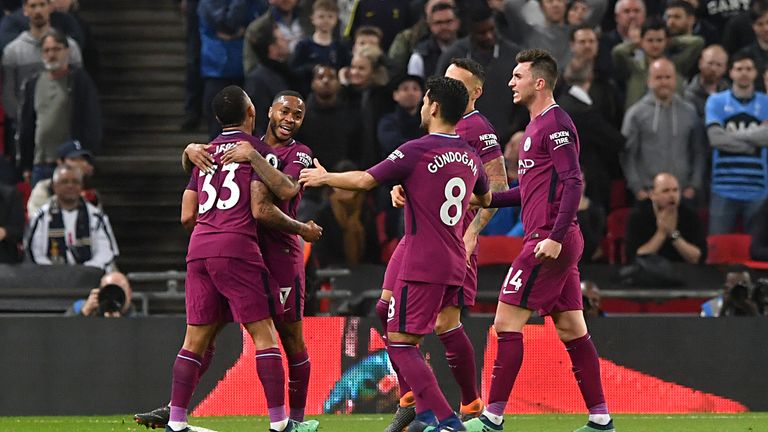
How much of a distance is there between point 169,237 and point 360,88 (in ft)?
8.89

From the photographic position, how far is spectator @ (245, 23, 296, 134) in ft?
51.9

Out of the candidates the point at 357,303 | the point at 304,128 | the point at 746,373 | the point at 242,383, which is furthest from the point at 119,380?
the point at 746,373

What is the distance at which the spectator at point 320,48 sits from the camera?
642 inches

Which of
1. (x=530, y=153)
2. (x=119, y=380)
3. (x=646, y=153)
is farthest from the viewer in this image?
(x=646, y=153)

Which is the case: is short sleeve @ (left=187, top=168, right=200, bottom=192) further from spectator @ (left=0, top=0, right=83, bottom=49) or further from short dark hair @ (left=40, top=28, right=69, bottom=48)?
spectator @ (left=0, top=0, right=83, bottom=49)

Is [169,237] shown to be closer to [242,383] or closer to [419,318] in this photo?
[242,383]

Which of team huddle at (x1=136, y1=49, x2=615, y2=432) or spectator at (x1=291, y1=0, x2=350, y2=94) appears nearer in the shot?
team huddle at (x1=136, y1=49, x2=615, y2=432)

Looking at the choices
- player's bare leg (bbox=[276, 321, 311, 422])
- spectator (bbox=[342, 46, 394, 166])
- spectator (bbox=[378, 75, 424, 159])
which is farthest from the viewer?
spectator (bbox=[342, 46, 394, 166])

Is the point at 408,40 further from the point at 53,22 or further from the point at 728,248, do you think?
the point at 728,248

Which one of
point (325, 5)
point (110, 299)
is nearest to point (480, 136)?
point (110, 299)

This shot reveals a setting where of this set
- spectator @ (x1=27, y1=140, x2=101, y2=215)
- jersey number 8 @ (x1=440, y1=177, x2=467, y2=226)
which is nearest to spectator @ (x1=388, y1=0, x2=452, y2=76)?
spectator @ (x1=27, y1=140, x2=101, y2=215)

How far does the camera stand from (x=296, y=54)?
53.6 feet

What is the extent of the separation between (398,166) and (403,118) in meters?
6.69

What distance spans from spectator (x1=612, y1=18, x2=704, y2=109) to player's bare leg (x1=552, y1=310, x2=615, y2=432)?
6.71 m
